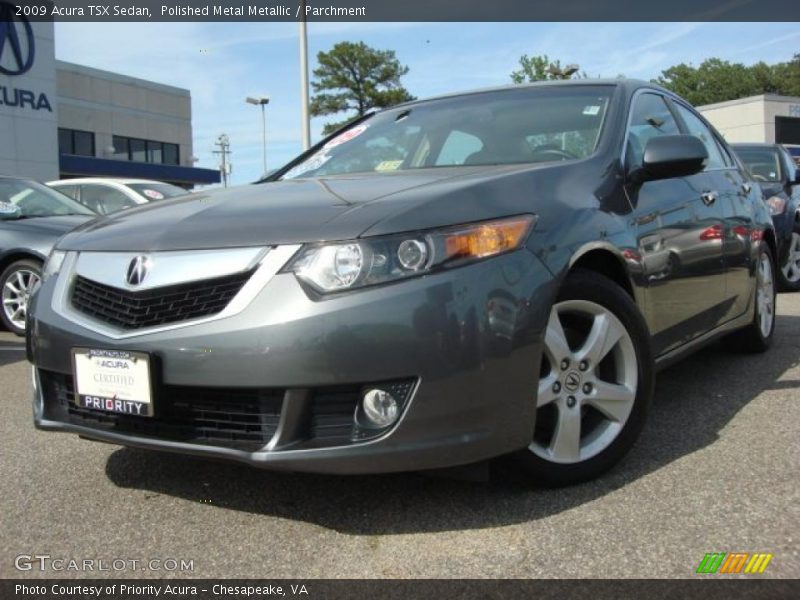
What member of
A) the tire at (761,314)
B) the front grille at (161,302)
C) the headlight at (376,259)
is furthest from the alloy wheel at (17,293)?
the tire at (761,314)

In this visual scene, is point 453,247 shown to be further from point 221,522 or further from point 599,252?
point 221,522

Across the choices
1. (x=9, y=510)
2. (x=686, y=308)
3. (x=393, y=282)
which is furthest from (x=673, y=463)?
(x=9, y=510)

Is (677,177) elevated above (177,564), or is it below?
above

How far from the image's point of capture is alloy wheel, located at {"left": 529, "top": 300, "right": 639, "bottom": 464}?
2555mm

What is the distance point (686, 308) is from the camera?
11.3 feet

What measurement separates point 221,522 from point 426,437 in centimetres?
75

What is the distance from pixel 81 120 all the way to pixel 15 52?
14.5 m

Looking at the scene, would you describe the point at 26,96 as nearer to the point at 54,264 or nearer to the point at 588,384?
the point at 54,264

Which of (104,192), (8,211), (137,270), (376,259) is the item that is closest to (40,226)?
(8,211)

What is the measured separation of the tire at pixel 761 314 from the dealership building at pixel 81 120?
20815 mm

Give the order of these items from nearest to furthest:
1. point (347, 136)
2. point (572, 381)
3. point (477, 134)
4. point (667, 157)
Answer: point (572, 381) < point (667, 157) < point (477, 134) < point (347, 136)

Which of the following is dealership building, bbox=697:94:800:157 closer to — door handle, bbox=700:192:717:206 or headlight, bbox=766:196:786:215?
headlight, bbox=766:196:786:215

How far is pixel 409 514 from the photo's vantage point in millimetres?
2488

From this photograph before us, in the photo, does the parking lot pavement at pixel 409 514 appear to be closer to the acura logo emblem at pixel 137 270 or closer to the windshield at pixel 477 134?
the acura logo emblem at pixel 137 270
